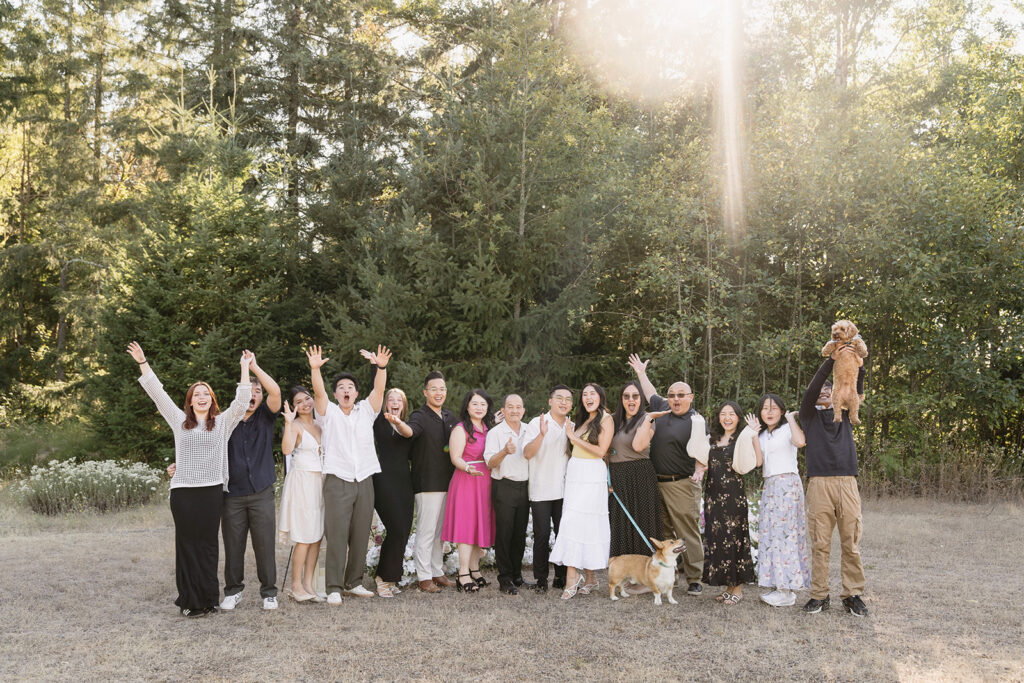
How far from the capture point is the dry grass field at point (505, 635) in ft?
15.2

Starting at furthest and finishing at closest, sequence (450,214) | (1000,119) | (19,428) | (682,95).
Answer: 1. (19,428)
2. (682,95)
3. (1000,119)
4. (450,214)

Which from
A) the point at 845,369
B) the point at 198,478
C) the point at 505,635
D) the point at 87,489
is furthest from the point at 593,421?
→ the point at 87,489

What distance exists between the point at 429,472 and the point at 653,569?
197cm

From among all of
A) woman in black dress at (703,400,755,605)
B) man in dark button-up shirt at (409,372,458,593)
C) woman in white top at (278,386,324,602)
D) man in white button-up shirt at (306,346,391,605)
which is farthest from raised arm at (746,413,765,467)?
woman in white top at (278,386,324,602)

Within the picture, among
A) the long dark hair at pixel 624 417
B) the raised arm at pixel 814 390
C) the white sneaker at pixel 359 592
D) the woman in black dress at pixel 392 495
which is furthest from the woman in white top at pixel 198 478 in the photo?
the raised arm at pixel 814 390

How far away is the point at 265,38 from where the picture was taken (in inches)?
736

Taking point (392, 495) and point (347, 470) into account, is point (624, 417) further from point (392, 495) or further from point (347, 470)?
point (347, 470)

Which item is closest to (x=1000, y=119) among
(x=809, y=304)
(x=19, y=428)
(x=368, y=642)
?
(x=809, y=304)

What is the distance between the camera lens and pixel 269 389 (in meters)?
5.75

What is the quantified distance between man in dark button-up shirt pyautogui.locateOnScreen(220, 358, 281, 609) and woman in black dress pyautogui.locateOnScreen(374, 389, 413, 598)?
34.7 inches

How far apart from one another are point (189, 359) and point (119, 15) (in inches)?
554

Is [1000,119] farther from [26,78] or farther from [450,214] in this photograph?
[26,78]

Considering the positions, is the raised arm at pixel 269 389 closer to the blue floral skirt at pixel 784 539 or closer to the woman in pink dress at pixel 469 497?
the woman in pink dress at pixel 469 497

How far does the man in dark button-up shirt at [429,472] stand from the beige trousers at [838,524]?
9.55ft
